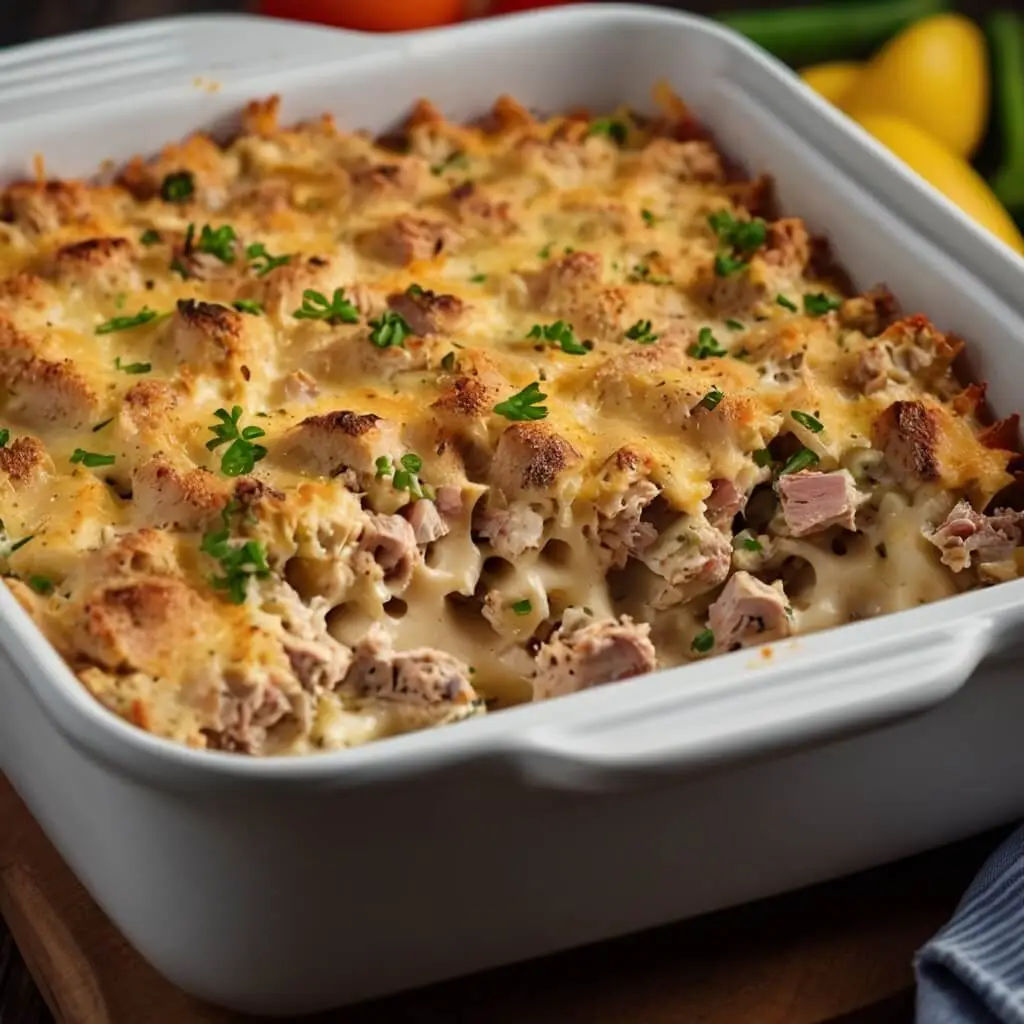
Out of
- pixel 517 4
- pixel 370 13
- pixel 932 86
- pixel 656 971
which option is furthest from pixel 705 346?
pixel 517 4

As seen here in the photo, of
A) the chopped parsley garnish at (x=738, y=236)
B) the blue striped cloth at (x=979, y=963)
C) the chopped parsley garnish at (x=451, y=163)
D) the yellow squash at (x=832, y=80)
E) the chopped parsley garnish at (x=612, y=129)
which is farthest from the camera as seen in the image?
the yellow squash at (x=832, y=80)

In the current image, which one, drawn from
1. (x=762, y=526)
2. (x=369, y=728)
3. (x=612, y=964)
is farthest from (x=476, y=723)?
(x=762, y=526)

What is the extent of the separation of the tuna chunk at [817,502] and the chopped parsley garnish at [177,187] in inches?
44.0

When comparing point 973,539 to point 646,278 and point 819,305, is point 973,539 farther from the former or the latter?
point 646,278

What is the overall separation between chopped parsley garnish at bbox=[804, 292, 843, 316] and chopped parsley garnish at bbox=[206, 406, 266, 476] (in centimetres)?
85

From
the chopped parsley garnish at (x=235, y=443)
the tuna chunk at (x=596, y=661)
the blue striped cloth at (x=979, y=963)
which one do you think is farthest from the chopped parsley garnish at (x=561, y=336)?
the blue striped cloth at (x=979, y=963)

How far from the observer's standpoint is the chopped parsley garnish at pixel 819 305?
2.66 meters

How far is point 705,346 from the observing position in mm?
2527

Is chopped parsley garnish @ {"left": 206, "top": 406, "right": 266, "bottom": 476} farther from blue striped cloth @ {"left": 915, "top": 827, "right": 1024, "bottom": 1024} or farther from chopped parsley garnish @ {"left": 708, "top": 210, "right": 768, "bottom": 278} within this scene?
blue striped cloth @ {"left": 915, "top": 827, "right": 1024, "bottom": 1024}

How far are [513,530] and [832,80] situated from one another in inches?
67.9

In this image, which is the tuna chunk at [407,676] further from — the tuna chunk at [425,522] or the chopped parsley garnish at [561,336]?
the chopped parsley garnish at [561,336]

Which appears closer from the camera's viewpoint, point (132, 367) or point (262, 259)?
point (132, 367)

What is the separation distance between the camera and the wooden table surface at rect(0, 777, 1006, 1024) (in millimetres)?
2037

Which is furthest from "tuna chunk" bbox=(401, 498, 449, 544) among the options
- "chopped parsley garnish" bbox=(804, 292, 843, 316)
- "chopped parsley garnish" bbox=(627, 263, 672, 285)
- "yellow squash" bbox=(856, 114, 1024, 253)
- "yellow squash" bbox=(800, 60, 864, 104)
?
"yellow squash" bbox=(800, 60, 864, 104)
